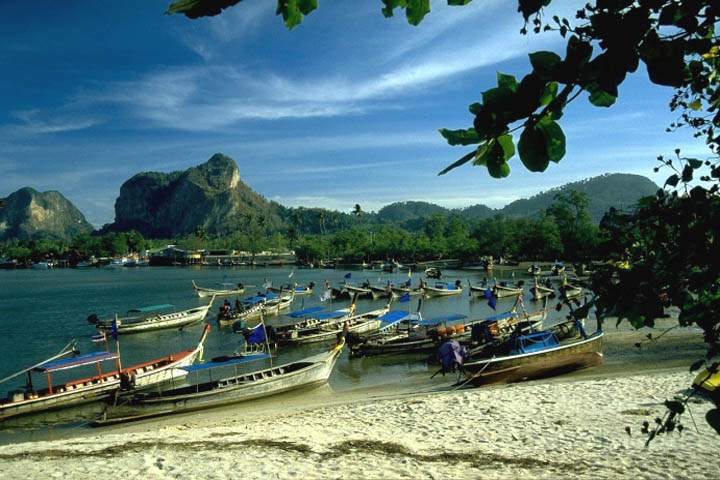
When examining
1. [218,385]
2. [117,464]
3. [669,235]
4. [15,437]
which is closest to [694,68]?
[669,235]

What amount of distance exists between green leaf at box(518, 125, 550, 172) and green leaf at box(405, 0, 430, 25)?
94 centimetres

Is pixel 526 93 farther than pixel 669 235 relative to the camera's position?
No

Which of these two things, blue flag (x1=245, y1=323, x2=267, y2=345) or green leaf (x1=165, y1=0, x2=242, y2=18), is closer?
green leaf (x1=165, y1=0, x2=242, y2=18)

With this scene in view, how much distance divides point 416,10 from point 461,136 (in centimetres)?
85

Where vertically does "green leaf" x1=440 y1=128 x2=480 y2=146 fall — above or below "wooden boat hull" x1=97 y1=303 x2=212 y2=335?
above

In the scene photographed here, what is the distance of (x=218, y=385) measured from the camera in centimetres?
1919

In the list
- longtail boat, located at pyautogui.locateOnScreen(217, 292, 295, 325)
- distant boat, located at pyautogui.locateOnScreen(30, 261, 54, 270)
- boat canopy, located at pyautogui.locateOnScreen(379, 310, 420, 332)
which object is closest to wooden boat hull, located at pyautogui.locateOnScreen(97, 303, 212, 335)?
longtail boat, located at pyautogui.locateOnScreen(217, 292, 295, 325)

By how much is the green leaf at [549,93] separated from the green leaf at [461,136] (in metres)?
0.21

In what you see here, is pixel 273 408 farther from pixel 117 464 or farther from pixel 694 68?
pixel 694 68

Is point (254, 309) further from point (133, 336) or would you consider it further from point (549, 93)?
point (549, 93)

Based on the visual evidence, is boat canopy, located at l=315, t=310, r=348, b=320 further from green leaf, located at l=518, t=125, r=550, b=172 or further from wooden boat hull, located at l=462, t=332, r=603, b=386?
green leaf, located at l=518, t=125, r=550, b=172

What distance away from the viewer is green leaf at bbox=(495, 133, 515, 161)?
1495 millimetres

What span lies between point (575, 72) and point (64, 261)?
17965cm

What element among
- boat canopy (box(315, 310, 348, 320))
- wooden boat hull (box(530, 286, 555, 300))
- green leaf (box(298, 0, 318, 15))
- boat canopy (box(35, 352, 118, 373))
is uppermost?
green leaf (box(298, 0, 318, 15))
